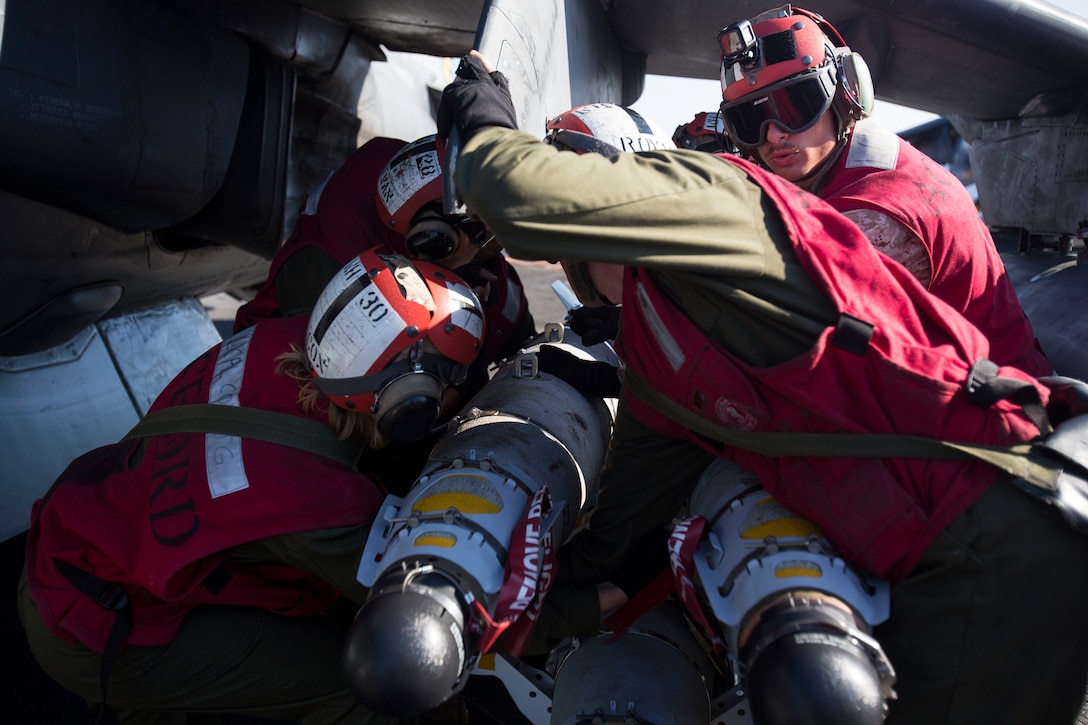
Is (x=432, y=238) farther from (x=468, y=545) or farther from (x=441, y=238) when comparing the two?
(x=468, y=545)

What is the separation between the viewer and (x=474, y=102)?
2268 mm

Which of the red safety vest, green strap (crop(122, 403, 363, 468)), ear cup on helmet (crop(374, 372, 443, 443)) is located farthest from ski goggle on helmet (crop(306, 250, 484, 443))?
the red safety vest

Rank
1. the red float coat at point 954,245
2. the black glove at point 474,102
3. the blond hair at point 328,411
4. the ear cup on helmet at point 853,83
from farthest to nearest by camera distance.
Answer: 1. the ear cup on helmet at point 853,83
2. the blond hair at point 328,411
3. the red float coat at point 954,245
4. the black glove at point 474,102

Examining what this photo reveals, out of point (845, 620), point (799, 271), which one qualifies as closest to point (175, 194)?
point (799, 271)

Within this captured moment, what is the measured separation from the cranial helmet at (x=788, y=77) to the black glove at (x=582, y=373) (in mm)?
1131

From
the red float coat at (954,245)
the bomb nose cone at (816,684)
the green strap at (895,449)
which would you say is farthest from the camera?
the red float coat at (954,245)

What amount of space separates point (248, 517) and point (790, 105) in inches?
89.8

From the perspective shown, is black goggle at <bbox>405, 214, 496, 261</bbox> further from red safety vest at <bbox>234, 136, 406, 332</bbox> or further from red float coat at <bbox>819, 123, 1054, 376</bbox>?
red float coat at <bbox>819, 123, 1054, 376</bbox>

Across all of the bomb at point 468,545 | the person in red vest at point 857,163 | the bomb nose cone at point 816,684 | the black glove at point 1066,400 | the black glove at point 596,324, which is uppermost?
the person in red vest at point 857,163

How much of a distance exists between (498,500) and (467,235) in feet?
5.24

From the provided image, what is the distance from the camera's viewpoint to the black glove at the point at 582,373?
3.37 metres

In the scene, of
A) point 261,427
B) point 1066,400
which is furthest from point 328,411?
point 1066,400

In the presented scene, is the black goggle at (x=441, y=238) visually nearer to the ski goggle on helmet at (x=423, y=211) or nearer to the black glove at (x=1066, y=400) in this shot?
the ski goggle on helmet at (x=423, y=211)

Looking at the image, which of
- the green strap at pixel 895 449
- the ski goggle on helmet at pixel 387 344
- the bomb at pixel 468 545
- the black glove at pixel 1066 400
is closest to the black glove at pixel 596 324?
the bomb at pixel 468 545
